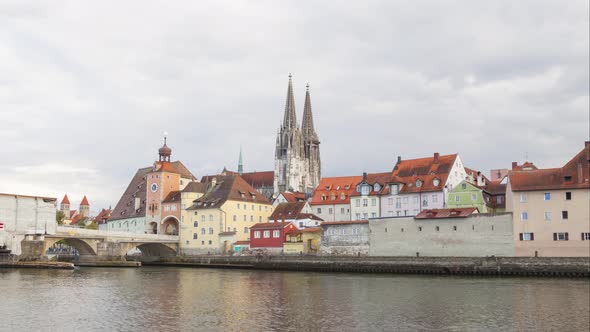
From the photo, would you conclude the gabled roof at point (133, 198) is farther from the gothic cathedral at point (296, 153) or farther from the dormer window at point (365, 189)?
the gothic cathedral at point (296, 153)

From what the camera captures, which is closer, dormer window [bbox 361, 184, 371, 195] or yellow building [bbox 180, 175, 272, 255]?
dormer window [bbox 361, 184, 371, 195]

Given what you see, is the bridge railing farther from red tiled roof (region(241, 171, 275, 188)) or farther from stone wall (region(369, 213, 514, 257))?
red tiled roof (region(241, 171, 275, 188))

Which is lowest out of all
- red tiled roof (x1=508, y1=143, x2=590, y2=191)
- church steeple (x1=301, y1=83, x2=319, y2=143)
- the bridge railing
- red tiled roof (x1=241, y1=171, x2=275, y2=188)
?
the bridge railing

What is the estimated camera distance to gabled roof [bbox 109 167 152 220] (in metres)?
108

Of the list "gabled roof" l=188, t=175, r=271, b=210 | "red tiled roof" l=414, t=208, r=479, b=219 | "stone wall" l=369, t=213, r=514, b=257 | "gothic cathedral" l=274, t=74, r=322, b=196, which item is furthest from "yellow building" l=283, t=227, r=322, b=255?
"gothic cathedral" l=274, t=74, r=322, b=196

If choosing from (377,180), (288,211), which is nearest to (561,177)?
(377,180)

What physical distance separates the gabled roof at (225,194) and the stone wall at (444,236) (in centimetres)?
3049

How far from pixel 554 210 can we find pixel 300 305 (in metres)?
34.7

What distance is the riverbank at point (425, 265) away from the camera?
183 feet

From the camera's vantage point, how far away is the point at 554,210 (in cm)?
6031

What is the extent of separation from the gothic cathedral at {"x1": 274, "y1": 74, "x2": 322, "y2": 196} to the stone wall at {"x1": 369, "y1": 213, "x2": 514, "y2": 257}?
94549 millimetres

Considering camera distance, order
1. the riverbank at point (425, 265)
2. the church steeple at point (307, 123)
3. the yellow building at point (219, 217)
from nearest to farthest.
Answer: the riverbank at point (425, 265)
the yellow building at point (219, 217)
the church steeple at point (307, 123)

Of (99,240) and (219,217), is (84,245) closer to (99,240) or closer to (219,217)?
(99,240)

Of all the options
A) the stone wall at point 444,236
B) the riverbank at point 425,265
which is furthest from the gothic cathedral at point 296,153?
the stone wall at point 444,236
